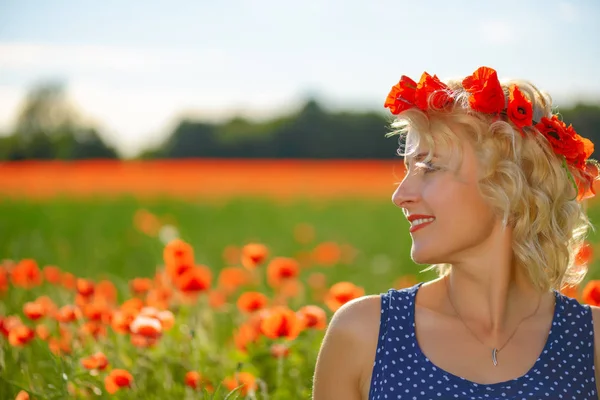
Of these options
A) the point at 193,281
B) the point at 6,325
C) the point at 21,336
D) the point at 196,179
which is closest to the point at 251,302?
the point at 193,281

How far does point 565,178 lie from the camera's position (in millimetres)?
2363

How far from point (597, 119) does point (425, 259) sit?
7863mm

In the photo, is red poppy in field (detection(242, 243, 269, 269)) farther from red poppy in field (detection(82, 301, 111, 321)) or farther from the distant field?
the distant field

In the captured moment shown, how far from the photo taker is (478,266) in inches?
92.0

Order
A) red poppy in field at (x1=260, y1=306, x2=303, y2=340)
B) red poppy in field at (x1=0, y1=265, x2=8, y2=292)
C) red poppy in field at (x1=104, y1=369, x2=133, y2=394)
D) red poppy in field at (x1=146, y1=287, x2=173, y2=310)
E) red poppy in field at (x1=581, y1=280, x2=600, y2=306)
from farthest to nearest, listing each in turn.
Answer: red poppy in field at (x1=0, y1=265, x2=8, y2=292), red poppy in field at (x1=146, y1=287, x2=173, y2=310), red poppy in field at (x1=581, y1=280, x2=600, y2=306), red poppy in field at (x1=260, y1=306, x2=303, y2=340), red poppy in field at (x1=104, y1=369, x2=133, y2=394)

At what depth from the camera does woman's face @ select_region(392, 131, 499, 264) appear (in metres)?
2.22

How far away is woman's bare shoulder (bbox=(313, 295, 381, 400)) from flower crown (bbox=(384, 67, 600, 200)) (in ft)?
2.01

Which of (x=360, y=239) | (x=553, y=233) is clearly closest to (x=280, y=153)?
(x=360, y=239)

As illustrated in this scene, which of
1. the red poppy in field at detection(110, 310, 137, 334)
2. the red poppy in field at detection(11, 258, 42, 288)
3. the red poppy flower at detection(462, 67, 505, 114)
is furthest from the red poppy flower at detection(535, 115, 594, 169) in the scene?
the red poppy in field at detection(11, 258, 42, 288)

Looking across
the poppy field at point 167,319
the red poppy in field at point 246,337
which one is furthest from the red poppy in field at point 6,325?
the red poppy in field at point 246,337

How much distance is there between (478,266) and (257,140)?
44.1 ft

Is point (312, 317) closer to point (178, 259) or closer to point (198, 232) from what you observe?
point (178, 259)

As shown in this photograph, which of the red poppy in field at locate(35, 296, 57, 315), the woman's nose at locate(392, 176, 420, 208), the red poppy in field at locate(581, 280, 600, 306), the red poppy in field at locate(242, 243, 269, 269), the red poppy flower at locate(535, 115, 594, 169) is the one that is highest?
the red poppy flower at locate(535, 115, 594, 169)

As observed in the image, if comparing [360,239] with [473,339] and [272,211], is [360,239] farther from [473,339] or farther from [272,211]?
[473,339]
